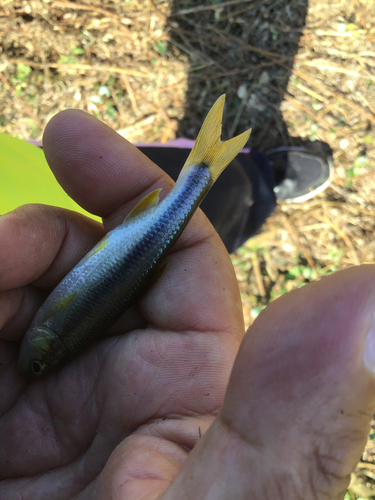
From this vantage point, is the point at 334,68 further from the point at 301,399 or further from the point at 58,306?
the point at 301,399

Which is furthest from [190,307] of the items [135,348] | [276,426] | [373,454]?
[373,454]

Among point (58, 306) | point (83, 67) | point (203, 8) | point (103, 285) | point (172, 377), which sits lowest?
point (172, 377)

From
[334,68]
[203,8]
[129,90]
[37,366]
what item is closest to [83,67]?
[129,90]

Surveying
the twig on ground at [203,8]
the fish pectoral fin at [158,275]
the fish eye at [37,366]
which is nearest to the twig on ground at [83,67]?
the twig on ground at [203,8]

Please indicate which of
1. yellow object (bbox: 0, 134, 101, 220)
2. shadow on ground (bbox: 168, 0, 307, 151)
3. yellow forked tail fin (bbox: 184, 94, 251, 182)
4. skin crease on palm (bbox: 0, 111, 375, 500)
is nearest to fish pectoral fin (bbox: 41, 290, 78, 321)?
skin crease on palm (bbox: 0, 111, 375, 500)

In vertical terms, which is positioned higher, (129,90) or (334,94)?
(334,94)

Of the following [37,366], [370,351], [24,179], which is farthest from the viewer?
[24,179]

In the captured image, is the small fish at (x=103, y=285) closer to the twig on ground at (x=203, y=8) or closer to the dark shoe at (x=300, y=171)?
the dark shoe at (x=300, y=171)
